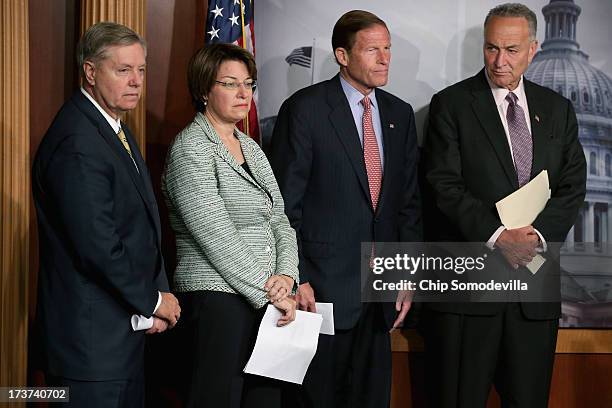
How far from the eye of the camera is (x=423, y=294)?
12.6ft

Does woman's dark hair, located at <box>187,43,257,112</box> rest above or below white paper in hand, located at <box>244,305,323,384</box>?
above

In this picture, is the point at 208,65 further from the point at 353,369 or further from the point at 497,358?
the point at 497,358

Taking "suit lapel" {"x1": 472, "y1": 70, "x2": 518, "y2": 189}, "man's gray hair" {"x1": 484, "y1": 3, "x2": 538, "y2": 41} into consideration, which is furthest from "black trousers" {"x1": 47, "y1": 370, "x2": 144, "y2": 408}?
"man's gray hair" {"x1": 484, "y1": 3, "x2": 538, "y2": 41}

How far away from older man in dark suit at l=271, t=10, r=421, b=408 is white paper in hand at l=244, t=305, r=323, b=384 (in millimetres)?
296

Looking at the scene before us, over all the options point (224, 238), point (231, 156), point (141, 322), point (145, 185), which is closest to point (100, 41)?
point (145, 185)

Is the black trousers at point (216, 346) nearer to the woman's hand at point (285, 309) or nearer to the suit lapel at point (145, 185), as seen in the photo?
the woman's hand at point (285, 309)

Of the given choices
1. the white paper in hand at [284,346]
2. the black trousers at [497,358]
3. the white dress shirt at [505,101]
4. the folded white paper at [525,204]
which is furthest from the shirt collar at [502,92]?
the white paper in hand at [284,346]

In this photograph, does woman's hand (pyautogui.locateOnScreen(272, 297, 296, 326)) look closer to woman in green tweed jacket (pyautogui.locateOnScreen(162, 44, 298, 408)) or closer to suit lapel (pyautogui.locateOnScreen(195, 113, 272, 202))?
woman in green tweed jacket (pyautogui.locateOnScreen(162, 44, 298, 408))

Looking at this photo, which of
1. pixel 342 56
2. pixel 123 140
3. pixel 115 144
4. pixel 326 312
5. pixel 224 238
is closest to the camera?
pixel 115 144

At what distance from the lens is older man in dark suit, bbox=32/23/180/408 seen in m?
2.45

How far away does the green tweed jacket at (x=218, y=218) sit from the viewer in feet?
9.46

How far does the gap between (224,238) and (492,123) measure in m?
1.37

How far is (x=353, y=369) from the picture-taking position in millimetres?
3566

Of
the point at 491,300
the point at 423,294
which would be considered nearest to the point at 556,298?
the point at 491,300
